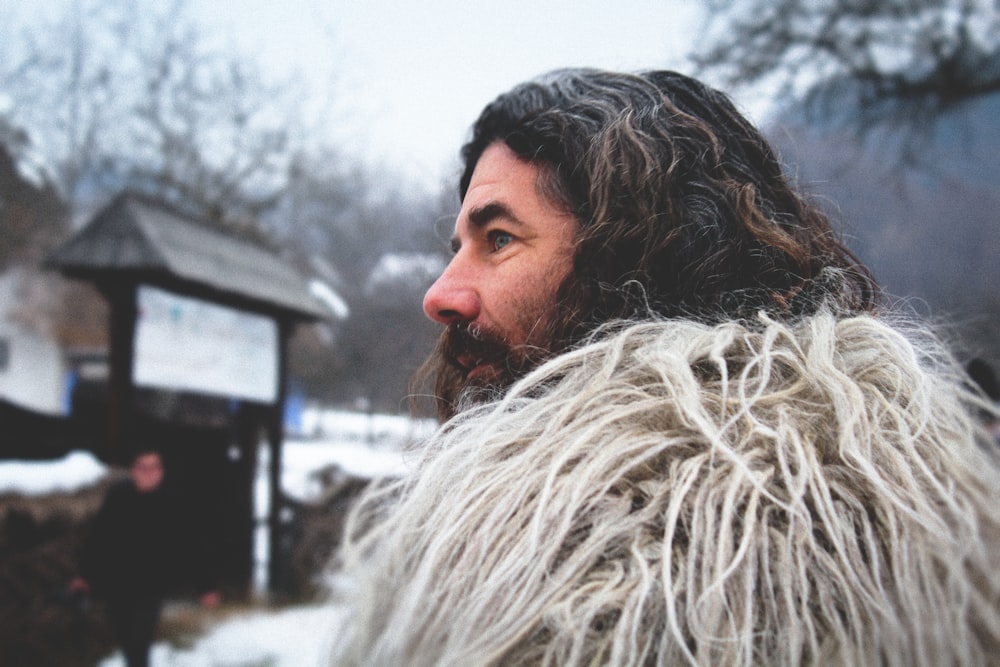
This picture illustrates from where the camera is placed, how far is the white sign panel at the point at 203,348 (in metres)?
5.00

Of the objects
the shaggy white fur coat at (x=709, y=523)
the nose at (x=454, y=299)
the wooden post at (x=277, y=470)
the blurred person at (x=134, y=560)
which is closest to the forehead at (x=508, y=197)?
the nose at (x=454, y=299)

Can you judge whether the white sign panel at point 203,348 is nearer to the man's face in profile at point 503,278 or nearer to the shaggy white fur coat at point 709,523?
the man's face in profile at point 503,278

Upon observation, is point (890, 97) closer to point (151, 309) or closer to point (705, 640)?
point (151, 309)

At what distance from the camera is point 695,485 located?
29.9 inches

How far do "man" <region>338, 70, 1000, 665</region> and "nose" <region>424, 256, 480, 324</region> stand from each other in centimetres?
13

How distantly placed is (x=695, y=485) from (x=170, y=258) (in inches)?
201

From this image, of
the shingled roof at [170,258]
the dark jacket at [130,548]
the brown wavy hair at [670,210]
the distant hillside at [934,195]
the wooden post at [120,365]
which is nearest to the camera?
the brown wavy hair at [670,210]

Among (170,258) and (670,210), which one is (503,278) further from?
(170,258)

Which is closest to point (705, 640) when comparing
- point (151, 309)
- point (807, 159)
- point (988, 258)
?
point (151, 309)

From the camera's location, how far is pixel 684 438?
0.79 meters

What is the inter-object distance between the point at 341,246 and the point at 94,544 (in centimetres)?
1527

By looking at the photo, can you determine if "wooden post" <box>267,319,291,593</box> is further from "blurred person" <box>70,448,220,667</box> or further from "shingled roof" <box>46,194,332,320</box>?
"blurred person" <box>70,448,220,667</box>

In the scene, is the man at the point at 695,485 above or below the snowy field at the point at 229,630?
above

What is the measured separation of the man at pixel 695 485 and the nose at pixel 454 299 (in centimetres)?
13
